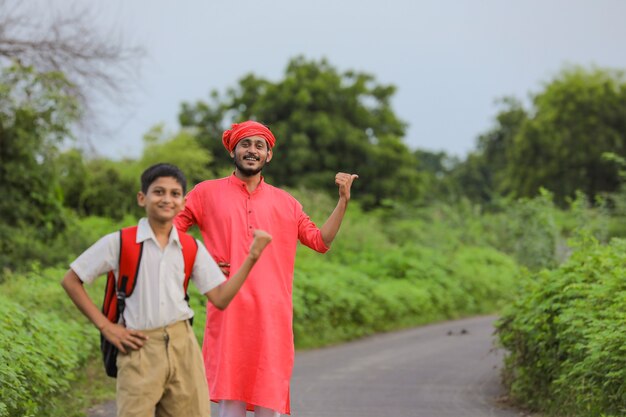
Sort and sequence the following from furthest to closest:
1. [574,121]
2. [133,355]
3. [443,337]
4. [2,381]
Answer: [574,121], [443,337], [2,381], [133,355]

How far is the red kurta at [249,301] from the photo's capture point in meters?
5.94

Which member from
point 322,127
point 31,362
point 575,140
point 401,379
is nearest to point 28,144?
point 401,379

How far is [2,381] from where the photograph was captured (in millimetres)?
6996

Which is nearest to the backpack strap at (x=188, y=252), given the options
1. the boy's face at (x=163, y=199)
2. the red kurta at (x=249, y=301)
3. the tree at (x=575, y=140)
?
the boy's face at (x=163, y=199)

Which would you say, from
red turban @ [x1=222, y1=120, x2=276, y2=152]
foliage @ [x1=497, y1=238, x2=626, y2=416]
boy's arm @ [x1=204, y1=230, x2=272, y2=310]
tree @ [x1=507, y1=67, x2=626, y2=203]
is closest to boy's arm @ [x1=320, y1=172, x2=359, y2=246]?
red turban @ [x1=222, y1=120, x2=276, y2=152]

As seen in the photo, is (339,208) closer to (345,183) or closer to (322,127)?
(345,183)

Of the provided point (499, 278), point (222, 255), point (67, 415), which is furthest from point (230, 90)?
point (222, 255)

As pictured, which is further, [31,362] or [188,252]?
[31,362]

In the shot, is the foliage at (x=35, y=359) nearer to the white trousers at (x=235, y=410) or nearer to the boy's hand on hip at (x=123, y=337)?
the white trousers at (x=235, y=410)

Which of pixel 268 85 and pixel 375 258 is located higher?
pixel 268 85

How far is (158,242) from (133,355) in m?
0.51

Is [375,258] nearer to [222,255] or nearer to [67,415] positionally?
[67,415]

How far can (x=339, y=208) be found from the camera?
20.0ft

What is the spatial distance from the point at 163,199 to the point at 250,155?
1587mm
